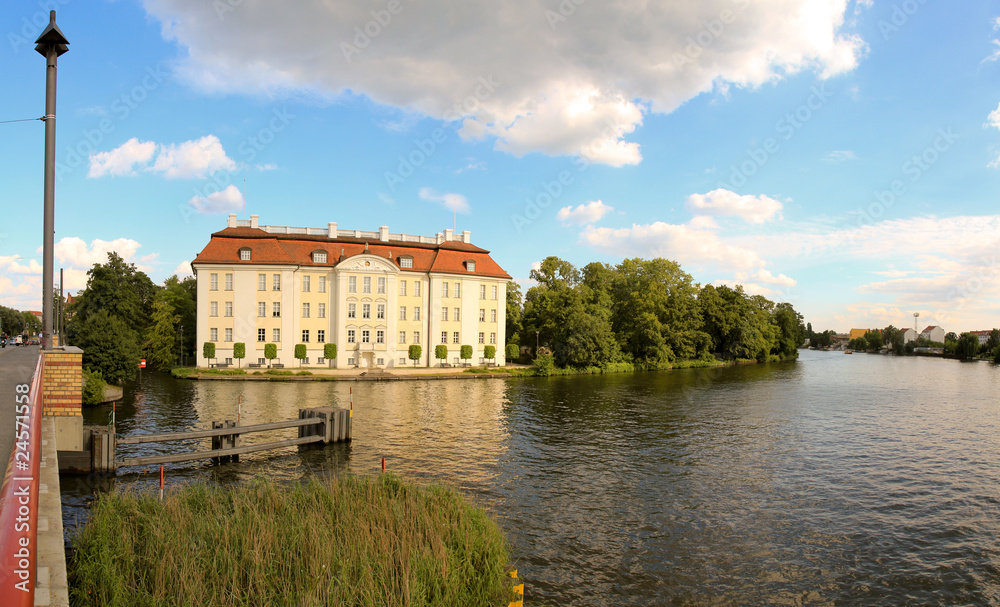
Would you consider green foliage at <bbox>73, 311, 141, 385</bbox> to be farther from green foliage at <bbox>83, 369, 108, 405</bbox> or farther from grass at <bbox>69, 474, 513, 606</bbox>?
grass at <bbox>69, 474, 513, 606</bbox>

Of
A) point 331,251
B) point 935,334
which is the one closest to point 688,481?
point 331,251

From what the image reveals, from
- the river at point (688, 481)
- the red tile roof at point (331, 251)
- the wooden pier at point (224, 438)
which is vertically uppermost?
the red tile roof at point (331, 251)

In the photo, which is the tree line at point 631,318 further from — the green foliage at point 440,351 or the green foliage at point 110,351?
the green foliage at point 110,351

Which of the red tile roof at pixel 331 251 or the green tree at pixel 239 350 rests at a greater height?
the red tile roof at pixel 331 251

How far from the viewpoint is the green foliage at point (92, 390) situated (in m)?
28.8

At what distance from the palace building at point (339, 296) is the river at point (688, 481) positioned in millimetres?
17953

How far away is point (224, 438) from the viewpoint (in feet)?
63.1

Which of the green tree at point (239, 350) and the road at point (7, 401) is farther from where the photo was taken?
the green tree at point (239, 350)

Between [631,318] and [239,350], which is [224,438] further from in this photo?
[631,318]

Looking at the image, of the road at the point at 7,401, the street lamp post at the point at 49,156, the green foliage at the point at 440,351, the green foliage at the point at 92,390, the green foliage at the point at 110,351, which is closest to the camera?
the road at the point at 7,401

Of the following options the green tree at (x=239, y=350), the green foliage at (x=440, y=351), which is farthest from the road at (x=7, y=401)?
the green foliage at (x=440, y=351)

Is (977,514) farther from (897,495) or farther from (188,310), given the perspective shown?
(188,310)

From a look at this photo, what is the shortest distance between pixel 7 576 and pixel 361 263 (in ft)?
174

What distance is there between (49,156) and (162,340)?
167 ft
